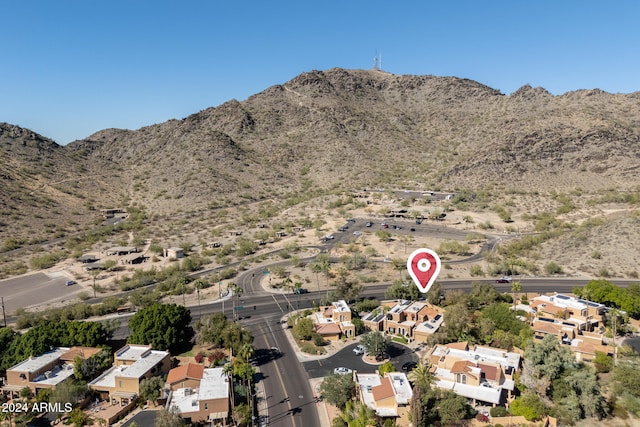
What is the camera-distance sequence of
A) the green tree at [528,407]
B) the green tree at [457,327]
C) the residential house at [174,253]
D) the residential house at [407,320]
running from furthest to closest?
the residential house at [174,253] → the residential house at [407,320] → the green tree at [457,327] → the green tree at [528,407]

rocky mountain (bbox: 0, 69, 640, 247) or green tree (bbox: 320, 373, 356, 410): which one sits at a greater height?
rocky mountain (bbox: 0, 69, 640, 247)

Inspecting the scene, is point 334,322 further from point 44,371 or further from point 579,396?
point 44,371

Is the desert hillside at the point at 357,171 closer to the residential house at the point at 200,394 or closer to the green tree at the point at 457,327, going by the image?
the green tree at the point at 457,327

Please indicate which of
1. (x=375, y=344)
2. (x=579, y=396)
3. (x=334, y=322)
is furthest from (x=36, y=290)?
(x=579, y=396)

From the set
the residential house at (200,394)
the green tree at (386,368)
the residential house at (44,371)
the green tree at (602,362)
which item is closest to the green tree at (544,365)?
the green tree at (602,362)


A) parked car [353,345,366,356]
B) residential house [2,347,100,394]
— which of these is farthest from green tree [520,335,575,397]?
residential house [2,347,100,394]

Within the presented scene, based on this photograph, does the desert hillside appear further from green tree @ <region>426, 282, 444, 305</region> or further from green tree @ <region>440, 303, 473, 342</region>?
green tree @ <region>440, 303, 473, 342</region>
